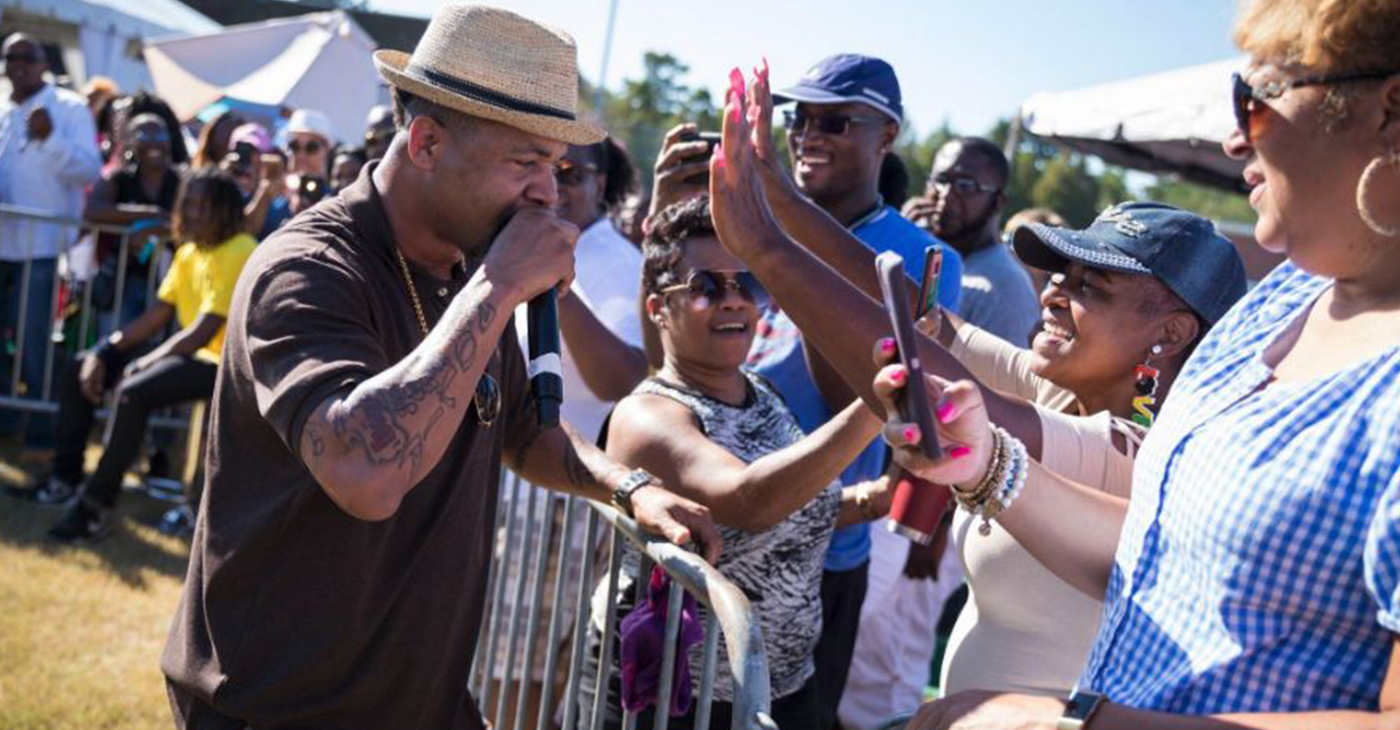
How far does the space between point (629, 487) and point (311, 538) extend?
0.75 meters

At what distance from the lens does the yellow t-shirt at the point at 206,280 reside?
7.08 meters

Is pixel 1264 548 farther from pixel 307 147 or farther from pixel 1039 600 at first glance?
pixel 307 147

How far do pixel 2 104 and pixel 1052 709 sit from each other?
436 inches

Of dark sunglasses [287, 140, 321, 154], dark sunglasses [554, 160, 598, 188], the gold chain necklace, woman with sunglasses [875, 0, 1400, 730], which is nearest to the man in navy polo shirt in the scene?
dark sunglasses [554, 160, 598, 188]

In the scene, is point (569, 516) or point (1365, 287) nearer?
point (1365, 287)

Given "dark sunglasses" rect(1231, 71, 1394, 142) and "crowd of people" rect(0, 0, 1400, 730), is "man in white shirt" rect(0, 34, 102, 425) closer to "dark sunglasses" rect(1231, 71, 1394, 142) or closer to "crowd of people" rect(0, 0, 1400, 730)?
"crowd of people" rect(0, 0, 1400, 730)

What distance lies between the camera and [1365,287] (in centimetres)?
178

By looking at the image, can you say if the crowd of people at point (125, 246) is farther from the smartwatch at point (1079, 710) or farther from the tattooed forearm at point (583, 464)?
the smartwatch at point (1079, 710)

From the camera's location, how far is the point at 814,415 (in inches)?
155

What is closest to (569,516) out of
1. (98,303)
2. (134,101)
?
(98,303)

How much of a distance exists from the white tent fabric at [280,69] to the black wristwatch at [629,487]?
11.6 meters

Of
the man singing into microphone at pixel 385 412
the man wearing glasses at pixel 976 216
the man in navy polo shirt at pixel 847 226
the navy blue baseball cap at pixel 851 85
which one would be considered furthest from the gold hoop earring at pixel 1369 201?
the man wearing glasses at pixel 976 216

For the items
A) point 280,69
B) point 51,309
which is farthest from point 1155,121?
point 280,69

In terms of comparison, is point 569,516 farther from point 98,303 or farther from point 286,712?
point 98,303
